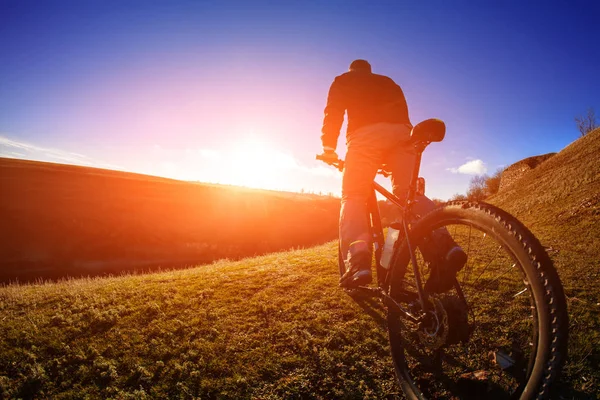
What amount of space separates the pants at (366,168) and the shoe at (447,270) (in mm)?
897

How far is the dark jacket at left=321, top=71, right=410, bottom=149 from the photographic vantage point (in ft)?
11.2

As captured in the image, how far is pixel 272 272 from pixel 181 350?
2.65m

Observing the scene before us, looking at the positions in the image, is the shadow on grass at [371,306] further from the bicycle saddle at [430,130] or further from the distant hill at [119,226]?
the distant hill at [119,226]

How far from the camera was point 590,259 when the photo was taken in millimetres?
5707

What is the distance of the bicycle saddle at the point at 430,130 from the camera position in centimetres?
240

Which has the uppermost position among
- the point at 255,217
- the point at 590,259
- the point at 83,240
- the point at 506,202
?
the point at 506,202

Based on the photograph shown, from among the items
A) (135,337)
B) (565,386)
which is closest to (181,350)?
(135,337)

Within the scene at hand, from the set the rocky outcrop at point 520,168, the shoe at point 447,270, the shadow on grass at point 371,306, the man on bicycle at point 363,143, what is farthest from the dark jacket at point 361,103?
the rocky outcrop at point 520,168

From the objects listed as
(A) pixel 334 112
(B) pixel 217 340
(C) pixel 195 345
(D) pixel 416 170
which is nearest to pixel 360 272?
(D) pixel 416 170

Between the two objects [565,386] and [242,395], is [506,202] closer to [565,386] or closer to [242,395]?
[565,386]

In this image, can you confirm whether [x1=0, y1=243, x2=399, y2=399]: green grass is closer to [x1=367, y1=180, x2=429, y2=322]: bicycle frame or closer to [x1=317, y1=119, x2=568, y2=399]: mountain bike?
[x1=317, y1=119, x2=568, y2=399]: mountain bike

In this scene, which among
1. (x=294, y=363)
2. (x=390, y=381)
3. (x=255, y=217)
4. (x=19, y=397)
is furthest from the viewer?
(x=255, y=217)

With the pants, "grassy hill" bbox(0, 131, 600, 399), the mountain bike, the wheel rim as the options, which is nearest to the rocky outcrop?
"grassy hill" bbox(0, 131, 600, 399)

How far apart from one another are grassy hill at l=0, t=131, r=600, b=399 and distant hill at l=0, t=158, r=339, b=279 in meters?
37.1
